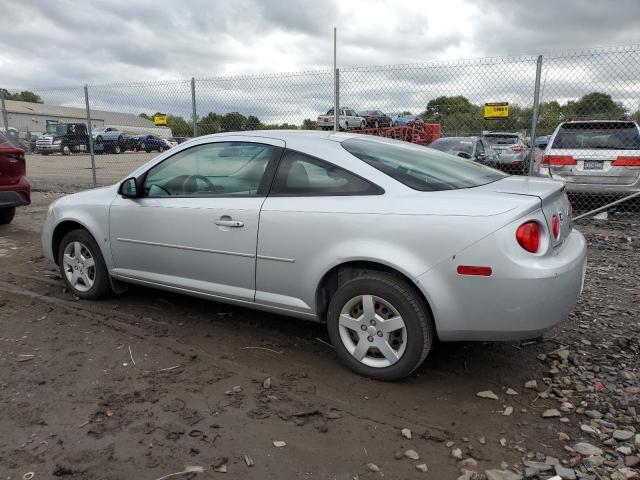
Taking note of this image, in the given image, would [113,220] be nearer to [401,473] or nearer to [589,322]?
[401,473]

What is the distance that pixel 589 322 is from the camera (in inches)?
162

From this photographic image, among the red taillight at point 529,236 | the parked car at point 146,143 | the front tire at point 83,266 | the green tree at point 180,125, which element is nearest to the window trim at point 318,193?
the red taillight at point 529,236

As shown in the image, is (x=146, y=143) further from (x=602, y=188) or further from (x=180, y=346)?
(x=180, y=346)

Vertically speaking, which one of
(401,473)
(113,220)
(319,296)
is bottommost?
(401,473)

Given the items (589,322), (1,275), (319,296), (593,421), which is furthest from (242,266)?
(1,275)

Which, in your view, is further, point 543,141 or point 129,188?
point 543,141

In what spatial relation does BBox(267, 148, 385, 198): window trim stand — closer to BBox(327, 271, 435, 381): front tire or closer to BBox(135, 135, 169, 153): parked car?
BBox(327, 271, 435, 381): front tire

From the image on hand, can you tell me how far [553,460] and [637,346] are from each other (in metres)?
1.69

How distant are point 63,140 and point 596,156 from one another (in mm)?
30297

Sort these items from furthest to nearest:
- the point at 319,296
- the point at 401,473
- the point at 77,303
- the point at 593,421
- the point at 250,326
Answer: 1. the point at 77,303
2. the point at 250,326
3. the point at 319,296
4. the point at 593,421
5. the point at 401,473

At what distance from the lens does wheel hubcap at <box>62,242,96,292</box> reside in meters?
4.57

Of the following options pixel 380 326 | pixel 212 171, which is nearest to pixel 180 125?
pixel 212 171

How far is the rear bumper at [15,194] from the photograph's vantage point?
713 cm

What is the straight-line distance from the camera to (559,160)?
27.9ft
